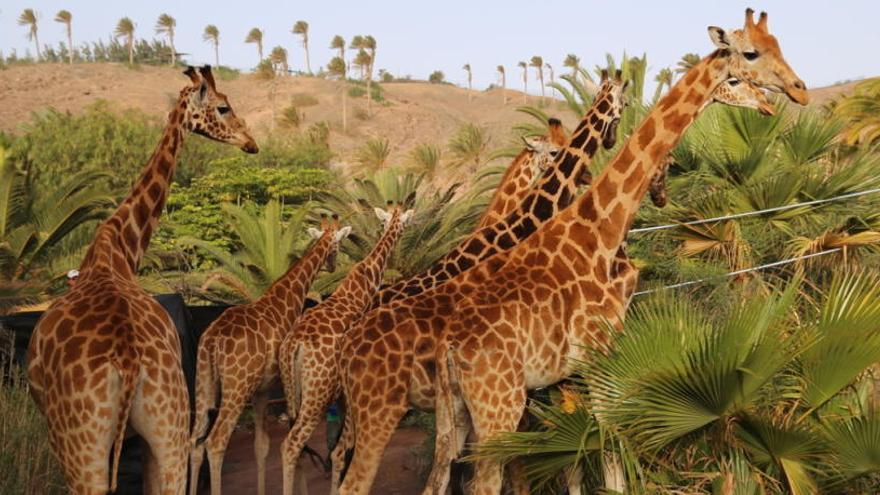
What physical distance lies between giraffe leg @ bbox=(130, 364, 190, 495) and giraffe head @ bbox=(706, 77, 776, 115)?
3.76m

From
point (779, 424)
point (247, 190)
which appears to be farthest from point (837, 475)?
point (247, 190)

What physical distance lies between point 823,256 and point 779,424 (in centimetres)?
475

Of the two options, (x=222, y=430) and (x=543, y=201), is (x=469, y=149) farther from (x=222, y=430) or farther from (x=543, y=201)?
(x=543, y=201)

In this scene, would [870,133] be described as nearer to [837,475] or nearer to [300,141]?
[837,475]

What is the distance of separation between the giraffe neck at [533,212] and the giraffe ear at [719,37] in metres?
1.29

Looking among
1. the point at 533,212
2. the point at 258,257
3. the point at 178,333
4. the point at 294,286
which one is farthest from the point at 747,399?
the point at 258,257

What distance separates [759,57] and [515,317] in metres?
2.29

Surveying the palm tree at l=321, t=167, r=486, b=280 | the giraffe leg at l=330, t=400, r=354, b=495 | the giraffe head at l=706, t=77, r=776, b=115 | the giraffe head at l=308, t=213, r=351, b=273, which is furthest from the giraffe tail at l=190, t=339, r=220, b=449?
the palm tree at l=321, t=167, r=486, b=280

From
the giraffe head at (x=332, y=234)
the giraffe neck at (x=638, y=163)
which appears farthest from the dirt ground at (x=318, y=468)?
the giraffe neck at (x=638, y=163)

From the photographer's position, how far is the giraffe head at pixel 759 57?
23.3 ft

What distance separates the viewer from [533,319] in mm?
6754

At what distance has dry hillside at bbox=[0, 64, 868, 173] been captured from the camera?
53.8 metres

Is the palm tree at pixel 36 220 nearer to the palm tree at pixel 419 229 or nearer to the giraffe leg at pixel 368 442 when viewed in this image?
the palm tree at pixel 419 229

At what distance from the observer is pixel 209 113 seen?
8.15 meters
